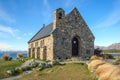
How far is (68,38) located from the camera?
124 feet

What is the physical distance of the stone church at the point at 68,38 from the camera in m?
36.7

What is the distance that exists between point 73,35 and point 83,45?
3.11m

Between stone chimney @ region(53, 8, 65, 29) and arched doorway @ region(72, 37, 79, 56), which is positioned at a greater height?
stone chimney @ region(53, 8, 65, 29)

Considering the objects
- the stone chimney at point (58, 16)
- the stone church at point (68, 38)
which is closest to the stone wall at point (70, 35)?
the stone church at point (68, 38)

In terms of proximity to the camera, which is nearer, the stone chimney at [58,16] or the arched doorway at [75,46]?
the stone chimney at [58,16]

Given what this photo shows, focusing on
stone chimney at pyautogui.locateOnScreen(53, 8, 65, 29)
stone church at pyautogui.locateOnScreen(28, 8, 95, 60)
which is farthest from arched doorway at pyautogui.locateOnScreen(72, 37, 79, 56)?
stone chimney at pyautogui.locateOnScreen(53, 8, 65, 29)

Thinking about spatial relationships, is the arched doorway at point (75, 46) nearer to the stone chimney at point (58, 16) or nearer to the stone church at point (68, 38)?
the stone church at point (68, 38)

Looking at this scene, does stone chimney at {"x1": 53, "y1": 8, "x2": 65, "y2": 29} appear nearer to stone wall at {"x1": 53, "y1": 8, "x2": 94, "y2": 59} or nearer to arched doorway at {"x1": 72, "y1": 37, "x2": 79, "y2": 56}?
stone wall at {"x1": 53, "y1": 8, "x2": 94, "y2": 59}

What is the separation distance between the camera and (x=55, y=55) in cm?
3638

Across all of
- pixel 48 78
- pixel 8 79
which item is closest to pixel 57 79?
pixel 48 78

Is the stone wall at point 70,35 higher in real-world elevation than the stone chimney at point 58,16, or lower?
lower

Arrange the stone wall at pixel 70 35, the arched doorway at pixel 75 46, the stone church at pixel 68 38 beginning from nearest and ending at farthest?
the stone church at pixel 68 38
the stone wall at pixel 70 35
the arched doorway at pixel 75 46

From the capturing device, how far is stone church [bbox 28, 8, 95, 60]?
36688 mm

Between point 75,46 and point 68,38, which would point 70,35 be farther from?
point 75,46
